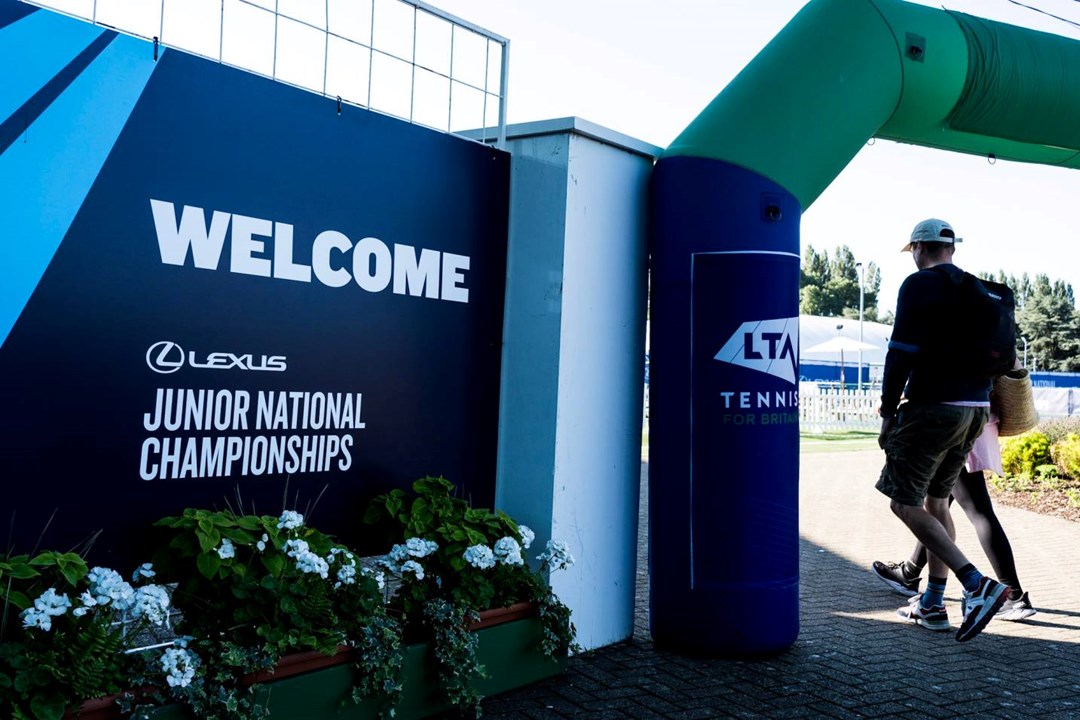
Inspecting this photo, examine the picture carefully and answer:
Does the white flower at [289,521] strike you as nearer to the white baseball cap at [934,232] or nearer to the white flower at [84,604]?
the white flower at [84,604]

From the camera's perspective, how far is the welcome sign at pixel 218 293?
3.40m

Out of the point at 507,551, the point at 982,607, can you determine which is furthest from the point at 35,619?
the point at 982,607

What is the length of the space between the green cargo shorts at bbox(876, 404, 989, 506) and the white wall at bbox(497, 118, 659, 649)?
1369 millimetres

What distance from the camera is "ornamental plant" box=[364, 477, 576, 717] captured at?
13.5 ft

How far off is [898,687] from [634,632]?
4.60 ft

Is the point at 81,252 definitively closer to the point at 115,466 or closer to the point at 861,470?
the point at 115,466

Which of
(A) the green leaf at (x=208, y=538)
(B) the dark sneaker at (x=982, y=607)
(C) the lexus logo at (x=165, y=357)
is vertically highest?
(C) the lexus logo at (x=165, y=357)

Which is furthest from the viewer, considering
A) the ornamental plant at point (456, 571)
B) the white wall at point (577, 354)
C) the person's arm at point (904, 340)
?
the person's arm at point (904, 340)

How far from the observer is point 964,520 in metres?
10.1

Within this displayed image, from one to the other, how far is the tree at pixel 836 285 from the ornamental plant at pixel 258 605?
94.6 m

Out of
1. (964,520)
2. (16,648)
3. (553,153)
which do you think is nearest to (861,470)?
(964,520)

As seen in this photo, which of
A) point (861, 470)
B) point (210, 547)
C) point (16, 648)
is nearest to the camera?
point (16, 648)

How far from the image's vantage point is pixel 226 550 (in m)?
3.49

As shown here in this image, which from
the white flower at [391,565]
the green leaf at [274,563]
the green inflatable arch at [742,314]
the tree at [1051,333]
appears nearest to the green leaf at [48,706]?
the green leaf at [274,563]
